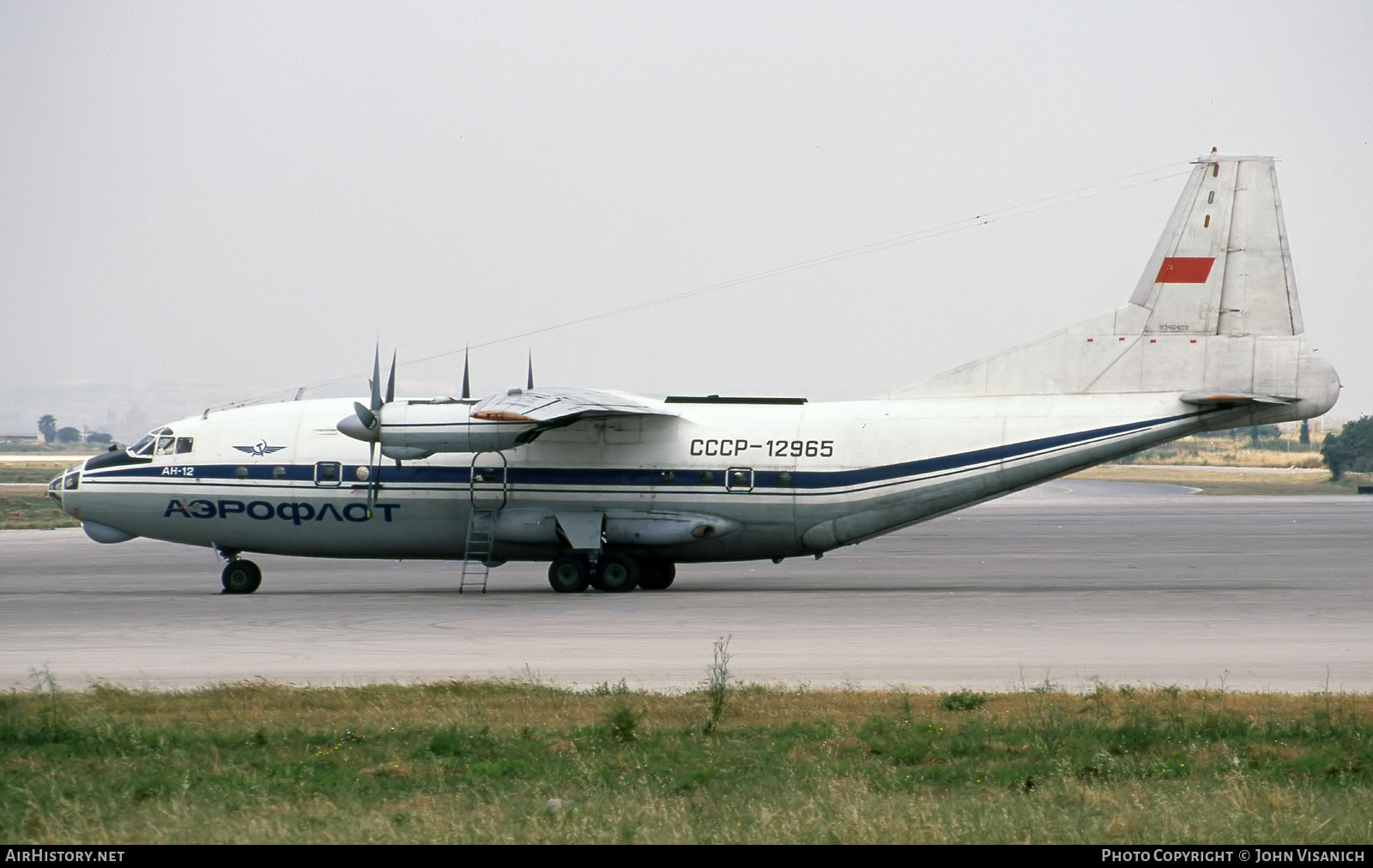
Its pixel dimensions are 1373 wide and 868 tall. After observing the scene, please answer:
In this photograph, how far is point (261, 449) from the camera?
27.5m

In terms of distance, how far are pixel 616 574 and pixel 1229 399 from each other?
40.3 feet

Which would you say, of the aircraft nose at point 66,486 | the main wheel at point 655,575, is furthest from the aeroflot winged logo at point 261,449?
the main wheel at point 655,575

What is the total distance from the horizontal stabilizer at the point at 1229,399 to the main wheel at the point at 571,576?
12113 mm

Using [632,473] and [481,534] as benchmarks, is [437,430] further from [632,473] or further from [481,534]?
[632,473]

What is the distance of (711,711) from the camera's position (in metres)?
12.4

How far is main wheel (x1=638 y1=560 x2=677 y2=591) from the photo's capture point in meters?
27.6

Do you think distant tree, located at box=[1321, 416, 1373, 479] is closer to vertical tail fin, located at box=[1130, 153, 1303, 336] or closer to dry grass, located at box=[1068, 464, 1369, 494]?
dry grass, located at box=[1068, 464, 1369, 494]

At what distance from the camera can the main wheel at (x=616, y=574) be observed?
87.0 feet

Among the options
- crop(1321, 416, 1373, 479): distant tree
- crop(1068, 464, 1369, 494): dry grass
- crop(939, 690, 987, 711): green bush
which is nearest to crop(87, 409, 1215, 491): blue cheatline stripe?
crop(939, 690, 987, 711): green bush

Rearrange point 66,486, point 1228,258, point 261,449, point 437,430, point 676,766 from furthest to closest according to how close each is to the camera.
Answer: point 66,486
point 261,449
point 1228,258
point 437,430
point 676,766

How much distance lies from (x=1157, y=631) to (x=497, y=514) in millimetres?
13339

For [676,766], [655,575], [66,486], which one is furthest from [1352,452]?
[676,766]

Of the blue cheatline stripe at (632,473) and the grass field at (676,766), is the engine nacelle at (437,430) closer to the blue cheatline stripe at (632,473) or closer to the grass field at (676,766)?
the blue cheatline stripe at (632,473)

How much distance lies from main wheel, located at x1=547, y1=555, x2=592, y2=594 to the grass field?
12.5 meters
